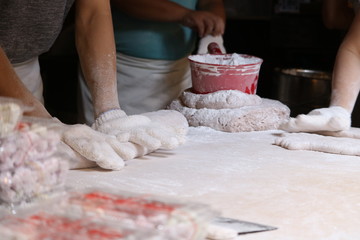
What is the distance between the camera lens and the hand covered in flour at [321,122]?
2014mm

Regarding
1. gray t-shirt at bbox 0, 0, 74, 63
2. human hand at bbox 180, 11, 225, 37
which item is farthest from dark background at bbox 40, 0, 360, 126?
gray t-shirt at bbox 0, 0, 74, 63

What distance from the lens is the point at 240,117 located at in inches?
83.1

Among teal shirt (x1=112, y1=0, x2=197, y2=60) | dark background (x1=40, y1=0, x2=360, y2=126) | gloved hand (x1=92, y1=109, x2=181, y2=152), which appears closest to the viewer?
gloved hand (x1=92, y1=109, x2=181, y2=152)

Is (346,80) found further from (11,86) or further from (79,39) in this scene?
(11,86)

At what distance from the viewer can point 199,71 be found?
2252mm

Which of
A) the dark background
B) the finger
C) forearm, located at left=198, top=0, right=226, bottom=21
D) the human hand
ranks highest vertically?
forearm, located at left=198, top=0, right=226, bottom=21

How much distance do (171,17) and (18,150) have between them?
69.7 inches

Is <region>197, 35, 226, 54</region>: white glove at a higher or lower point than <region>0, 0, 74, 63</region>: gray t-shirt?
lower

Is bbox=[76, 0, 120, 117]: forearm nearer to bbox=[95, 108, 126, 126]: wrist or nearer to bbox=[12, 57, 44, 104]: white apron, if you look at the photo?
bbox=[95, 108, 126, 126]: wrist

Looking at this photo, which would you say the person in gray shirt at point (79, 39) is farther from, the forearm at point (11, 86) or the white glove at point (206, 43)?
the white glove at point (206, 43)

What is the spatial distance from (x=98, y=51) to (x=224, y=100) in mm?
494

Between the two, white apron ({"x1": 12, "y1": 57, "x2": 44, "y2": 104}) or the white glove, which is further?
the white glove

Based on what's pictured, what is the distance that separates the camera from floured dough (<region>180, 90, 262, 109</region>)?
7.16 feet

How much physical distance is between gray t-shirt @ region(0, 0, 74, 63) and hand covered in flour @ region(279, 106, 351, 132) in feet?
3.08
